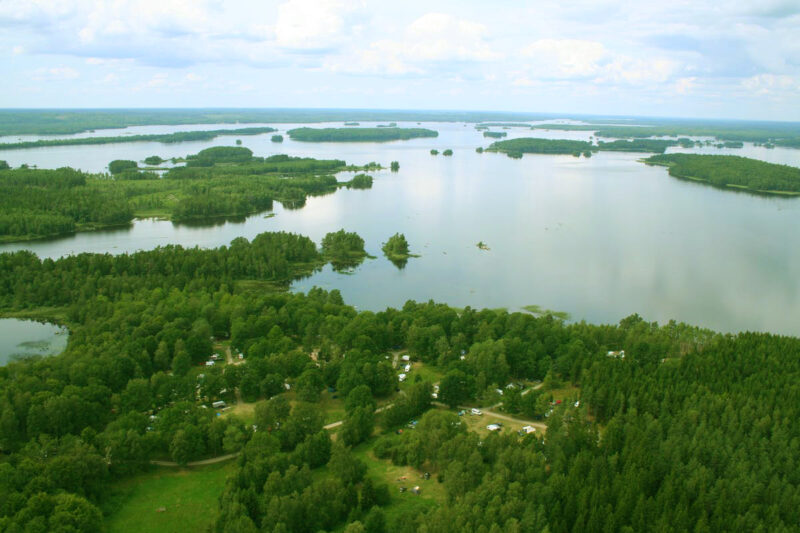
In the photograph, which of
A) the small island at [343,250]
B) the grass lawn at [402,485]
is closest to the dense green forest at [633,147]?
the small island at [343,250]

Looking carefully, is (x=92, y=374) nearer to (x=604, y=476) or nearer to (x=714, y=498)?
(x=604, y=476)

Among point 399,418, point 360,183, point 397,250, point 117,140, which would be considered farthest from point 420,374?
point 117,140

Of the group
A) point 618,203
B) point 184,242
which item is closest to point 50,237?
point 184,242

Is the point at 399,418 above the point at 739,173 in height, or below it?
below

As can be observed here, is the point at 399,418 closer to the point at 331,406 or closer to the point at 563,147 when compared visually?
the point at 331,406

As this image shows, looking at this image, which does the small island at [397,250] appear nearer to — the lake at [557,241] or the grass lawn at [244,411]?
the lake at [557,241]
